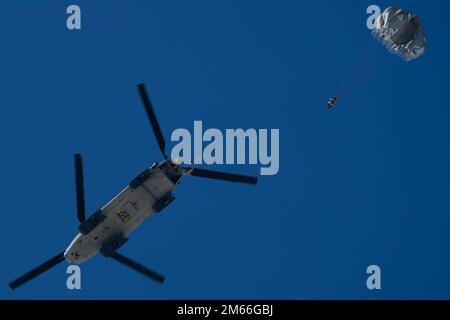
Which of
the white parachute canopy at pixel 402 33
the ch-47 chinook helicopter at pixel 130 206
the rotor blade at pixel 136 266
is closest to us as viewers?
the ch-47 chinook helicopter at pixel 130 206

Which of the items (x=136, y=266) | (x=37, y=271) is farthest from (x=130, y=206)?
(x=37, y=271)

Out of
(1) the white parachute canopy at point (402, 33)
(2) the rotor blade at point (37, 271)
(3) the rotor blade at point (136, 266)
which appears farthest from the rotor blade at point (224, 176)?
(1) the white parachute canopy at point (402, 33)

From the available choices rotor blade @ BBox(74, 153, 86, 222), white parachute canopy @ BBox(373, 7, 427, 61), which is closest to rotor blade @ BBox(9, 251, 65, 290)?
rotor blade @ BBox(74, 153, 86, 222)

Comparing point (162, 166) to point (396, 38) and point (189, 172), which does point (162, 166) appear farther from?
point (396, 38)

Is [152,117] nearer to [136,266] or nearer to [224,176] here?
[224,176]

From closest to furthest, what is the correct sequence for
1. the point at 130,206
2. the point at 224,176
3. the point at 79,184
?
the point at 79,184
the point at 130,206
the point at 224,176

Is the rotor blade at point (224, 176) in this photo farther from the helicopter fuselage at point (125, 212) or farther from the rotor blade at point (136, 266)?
the rotor blade at point (136, 266)
